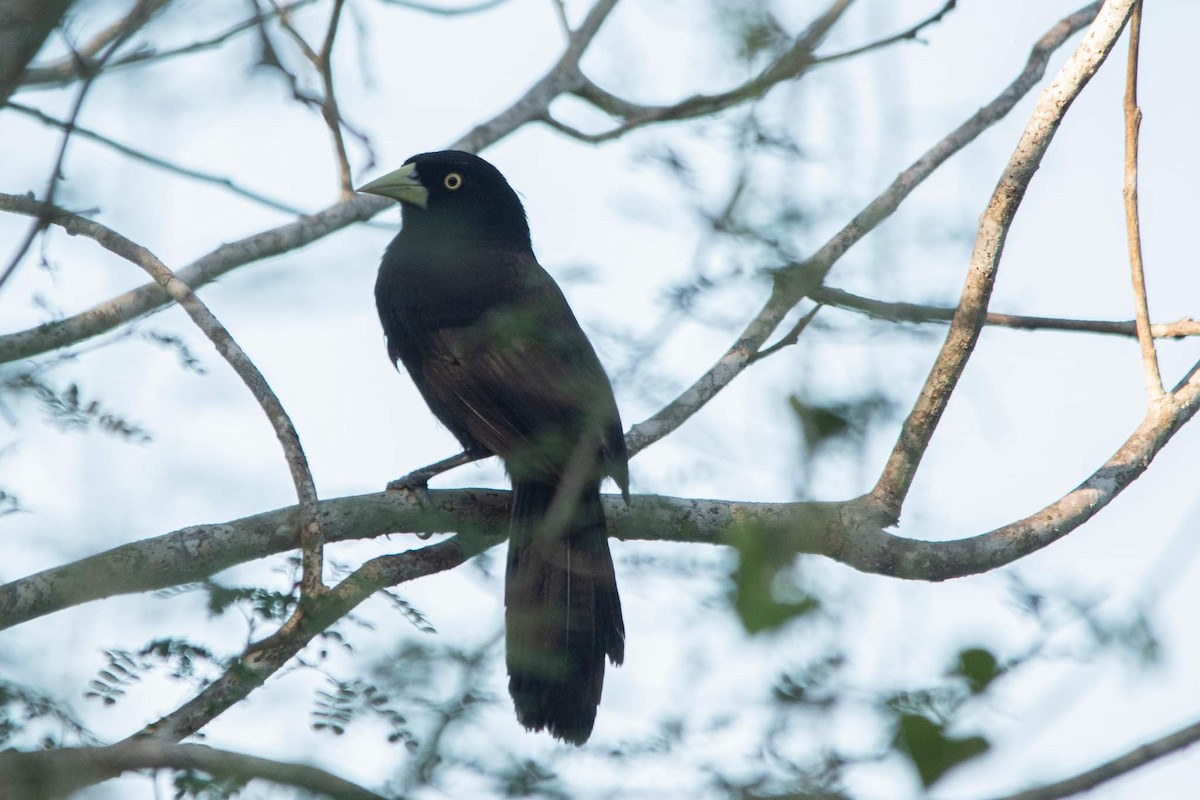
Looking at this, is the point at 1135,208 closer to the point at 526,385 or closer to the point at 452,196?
the point at 526,385

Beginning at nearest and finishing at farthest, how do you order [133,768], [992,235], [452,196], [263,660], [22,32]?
[133,768] < [22,32] < [263,660] < [992,235] < [452,196]

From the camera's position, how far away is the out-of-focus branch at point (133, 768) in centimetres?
216

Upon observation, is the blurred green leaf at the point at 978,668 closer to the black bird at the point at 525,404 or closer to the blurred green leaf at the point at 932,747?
the blurred green leaf at the point at 932,747

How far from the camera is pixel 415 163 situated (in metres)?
6.10

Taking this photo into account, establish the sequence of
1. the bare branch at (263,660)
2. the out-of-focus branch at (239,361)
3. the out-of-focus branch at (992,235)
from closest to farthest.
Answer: the bare branch at (263,660) → the out-of-focus branch at (239,361) → the out-of-focus branch at (992,235)

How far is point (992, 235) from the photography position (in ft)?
13.5

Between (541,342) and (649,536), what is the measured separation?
0.79 meters

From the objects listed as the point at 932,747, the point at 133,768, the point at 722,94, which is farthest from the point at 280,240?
the point at 932,747

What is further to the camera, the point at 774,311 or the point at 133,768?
the point at 774,311

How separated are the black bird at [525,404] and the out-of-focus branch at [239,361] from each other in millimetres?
560

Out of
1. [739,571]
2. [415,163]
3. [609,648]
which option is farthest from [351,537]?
[415,163]

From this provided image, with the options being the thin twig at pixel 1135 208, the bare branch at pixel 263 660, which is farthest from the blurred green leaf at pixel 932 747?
the thin twig at pixel 1135 208

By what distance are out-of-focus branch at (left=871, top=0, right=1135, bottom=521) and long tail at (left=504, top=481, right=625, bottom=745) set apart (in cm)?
93

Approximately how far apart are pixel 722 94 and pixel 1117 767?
2474mm
